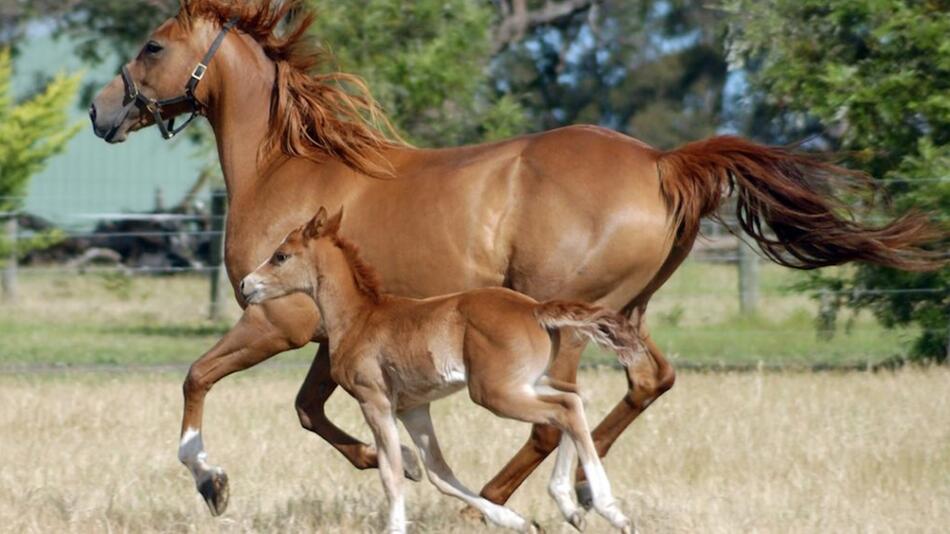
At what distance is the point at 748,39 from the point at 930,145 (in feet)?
6.68

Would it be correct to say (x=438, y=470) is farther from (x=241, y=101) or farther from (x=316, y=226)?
(x=241, y=101)

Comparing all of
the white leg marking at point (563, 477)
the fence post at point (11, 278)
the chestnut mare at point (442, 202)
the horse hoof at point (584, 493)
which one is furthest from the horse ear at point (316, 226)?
the fence post at point (11, 278)

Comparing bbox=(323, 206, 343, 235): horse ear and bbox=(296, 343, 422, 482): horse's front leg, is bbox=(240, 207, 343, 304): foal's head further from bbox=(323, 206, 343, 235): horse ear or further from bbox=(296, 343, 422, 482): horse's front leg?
bbox=(296, 343, 422, 482): horse's front leg

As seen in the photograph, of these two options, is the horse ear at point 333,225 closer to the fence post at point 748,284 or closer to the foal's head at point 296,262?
the foal's head at point 296,262

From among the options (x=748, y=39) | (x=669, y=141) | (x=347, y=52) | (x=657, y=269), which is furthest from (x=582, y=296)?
(x=669, y=141)

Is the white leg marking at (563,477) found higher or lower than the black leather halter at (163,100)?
lower

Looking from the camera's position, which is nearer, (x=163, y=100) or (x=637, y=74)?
(x=163, y=100)

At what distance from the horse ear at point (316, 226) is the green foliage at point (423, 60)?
8.97 m

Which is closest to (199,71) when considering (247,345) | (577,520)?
(247,345)

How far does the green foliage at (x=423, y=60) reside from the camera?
15.3 meters

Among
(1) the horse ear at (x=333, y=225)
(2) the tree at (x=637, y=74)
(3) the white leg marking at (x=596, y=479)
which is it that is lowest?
(2) the tree at (x=637, y=74)

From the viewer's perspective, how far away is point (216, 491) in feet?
20.8

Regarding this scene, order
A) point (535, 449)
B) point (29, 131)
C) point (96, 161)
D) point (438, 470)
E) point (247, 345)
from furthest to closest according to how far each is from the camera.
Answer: point (96, 161) < point (29, 131) < point (247, 345) < point (535, 449) < point (438, 470)

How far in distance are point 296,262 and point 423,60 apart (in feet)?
31.1
